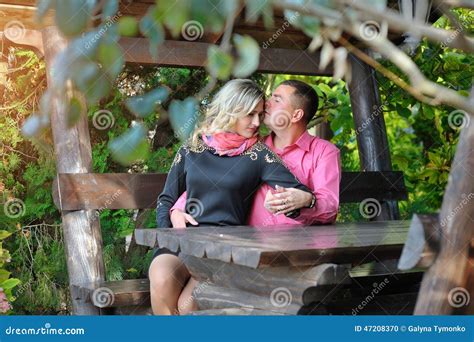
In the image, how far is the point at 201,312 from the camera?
3.06 m

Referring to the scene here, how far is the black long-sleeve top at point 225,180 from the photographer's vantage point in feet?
12.1

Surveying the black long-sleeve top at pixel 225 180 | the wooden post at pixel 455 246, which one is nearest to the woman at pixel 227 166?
the black long-sleeve top at pixel 225 180

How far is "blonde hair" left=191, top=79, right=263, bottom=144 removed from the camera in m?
3.74

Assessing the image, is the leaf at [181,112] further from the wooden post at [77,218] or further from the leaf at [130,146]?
the wooden post at [77,218]

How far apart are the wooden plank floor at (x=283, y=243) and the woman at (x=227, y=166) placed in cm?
29

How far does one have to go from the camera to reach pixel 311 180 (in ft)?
12.9

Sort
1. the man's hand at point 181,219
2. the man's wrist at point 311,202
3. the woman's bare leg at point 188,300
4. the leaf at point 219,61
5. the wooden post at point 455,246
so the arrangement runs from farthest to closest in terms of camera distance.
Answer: the man's hand at point 181,219 → the man's wrist at point 311,202 → the woman's bare leg at point 188,300 → the wooden post at point 455,246 → the leaf at point 219,61

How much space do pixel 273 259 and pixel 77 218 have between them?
6.21 feet

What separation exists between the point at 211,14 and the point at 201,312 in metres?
2.11

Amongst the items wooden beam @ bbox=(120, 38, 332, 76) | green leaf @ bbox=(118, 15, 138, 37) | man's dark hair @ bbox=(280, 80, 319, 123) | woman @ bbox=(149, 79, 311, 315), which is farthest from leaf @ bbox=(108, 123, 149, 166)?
wooden beam @ bbox=(120, 38, 332, 76)

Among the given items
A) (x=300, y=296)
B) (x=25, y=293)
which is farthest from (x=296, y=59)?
(x=300, y=296)

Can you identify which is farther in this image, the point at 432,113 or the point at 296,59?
the point at 432,113

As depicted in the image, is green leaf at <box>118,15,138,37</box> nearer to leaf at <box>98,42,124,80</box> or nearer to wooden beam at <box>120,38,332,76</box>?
leaf at <box>98,42,124,80</box>
